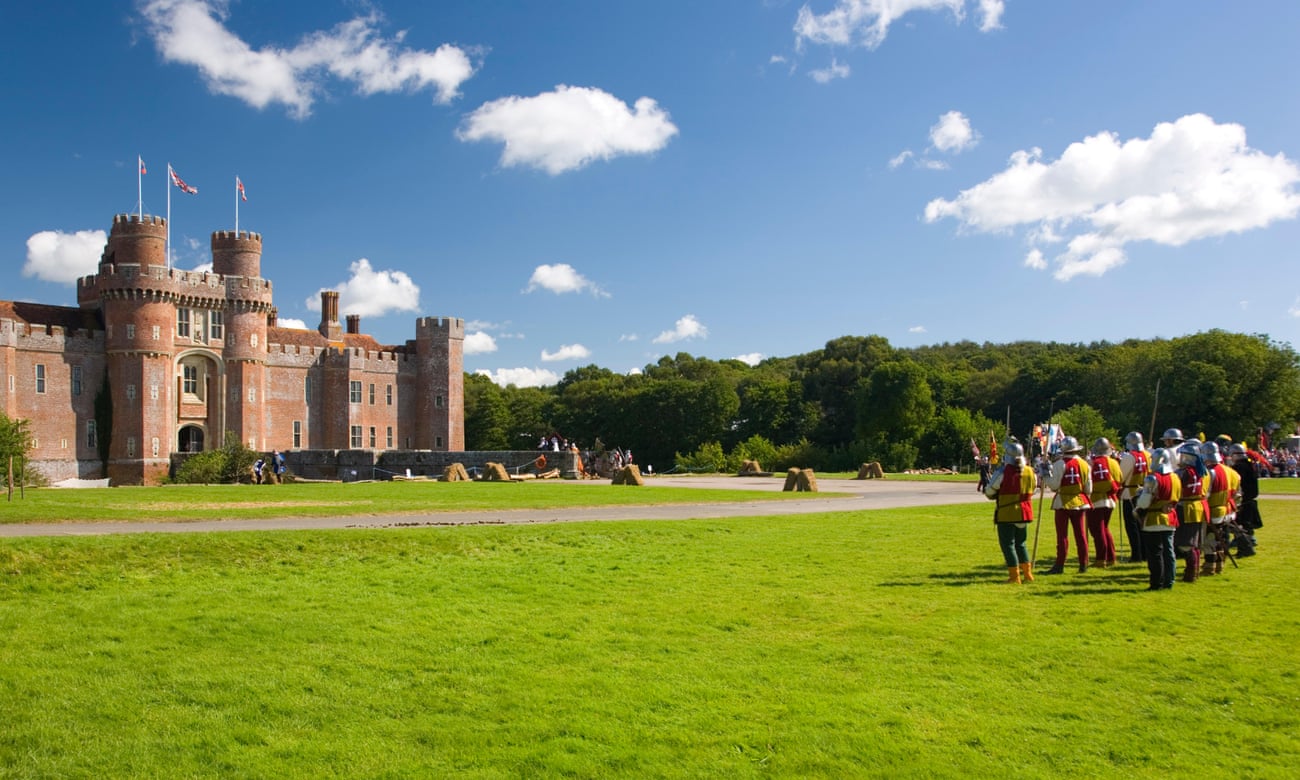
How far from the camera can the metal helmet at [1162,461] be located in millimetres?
13688

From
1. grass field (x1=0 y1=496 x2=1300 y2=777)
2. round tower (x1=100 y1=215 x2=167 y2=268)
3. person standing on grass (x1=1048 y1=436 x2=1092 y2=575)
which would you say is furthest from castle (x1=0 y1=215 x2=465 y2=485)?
person standing on grass (x1=1048 y1=436 x2=1092 y2=575)

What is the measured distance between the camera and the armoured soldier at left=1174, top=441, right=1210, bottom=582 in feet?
45.3

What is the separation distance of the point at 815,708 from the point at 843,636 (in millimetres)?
2412

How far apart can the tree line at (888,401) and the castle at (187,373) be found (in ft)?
41.3

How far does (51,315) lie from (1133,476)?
6109cm

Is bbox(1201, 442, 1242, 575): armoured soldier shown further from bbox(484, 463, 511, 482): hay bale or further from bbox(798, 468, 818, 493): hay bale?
bbox(484, 463, 511, 482): hay bale

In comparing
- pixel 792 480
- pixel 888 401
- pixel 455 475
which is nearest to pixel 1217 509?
pixel 792 480

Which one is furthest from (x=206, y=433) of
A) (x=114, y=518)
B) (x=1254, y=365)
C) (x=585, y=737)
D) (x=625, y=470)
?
(x=1254, y=365)

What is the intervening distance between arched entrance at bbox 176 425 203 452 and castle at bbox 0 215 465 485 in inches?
2.9

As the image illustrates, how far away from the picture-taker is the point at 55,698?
7.78 metres

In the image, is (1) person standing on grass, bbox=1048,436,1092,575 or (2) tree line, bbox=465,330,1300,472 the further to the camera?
(2) tree line, bbox=465,330,1300,472

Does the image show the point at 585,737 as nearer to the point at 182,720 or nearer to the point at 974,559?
A: the point at 182,720

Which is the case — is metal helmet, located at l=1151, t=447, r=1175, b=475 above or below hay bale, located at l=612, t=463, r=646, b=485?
above

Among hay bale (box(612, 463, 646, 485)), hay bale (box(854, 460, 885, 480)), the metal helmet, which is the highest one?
the metal helmet
